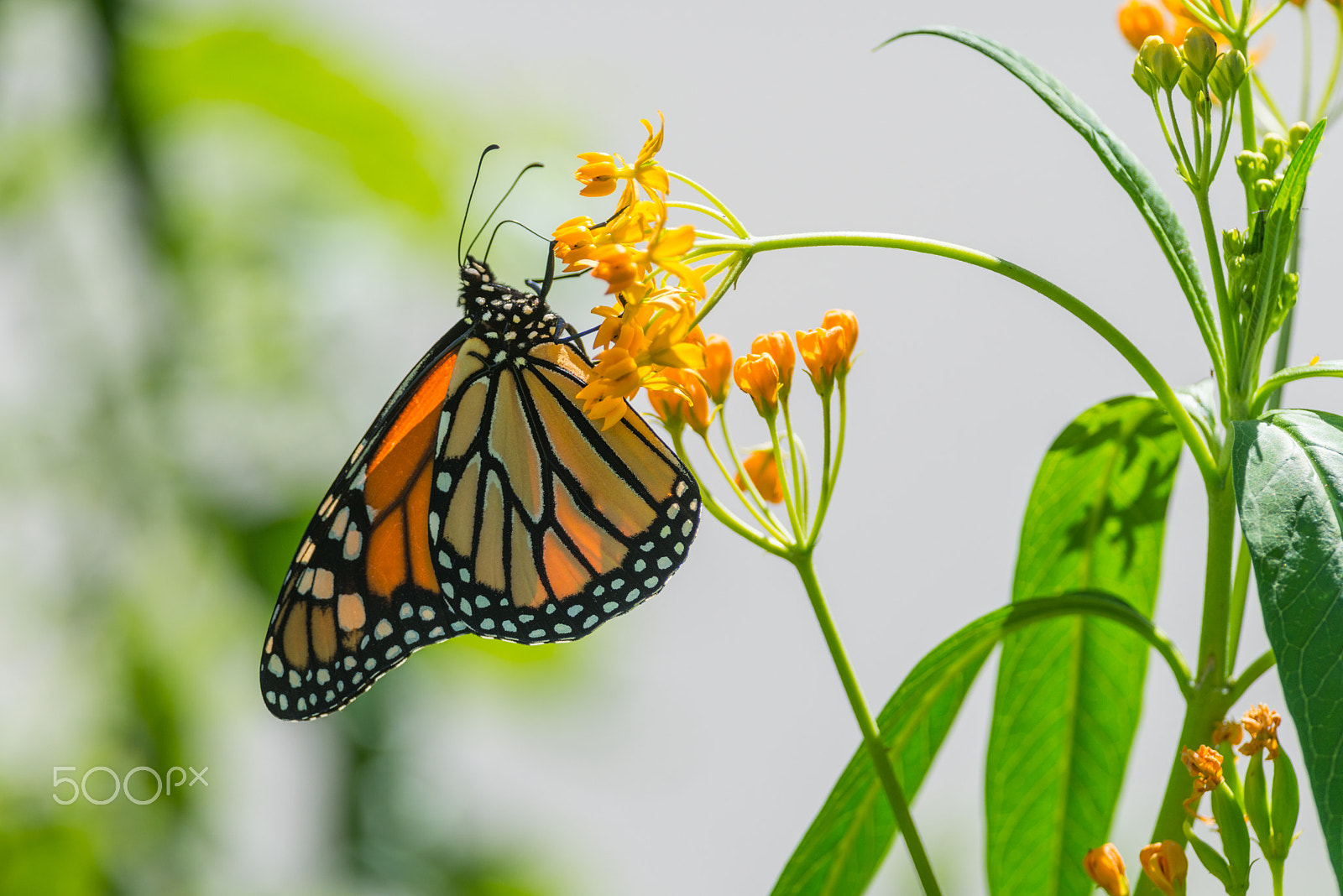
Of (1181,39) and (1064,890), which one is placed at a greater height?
(1181,39)

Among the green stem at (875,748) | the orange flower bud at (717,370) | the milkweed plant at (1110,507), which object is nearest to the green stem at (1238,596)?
the milkweed plant at (1110,507)

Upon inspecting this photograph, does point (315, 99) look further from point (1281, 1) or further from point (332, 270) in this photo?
point (1281, 1)

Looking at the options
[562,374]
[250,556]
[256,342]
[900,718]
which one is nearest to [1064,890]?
[900,718]

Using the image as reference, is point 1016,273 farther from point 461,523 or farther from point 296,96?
point 296,96

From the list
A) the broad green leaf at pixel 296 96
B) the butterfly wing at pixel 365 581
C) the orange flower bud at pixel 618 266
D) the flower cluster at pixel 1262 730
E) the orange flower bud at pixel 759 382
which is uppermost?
the broad green leaf at pixel 296 96

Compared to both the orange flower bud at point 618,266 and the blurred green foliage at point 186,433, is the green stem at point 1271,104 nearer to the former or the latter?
the orange flower bud at point 618,266

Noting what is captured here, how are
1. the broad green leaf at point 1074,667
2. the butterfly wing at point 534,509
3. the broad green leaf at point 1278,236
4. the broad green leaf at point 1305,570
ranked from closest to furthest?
1. the broad green leaf at point 1305,570
2. the broad green leaf at point 1278,236
3. the broad green leaf at point 1074,667
4. the butterfly wing at point 534,509
